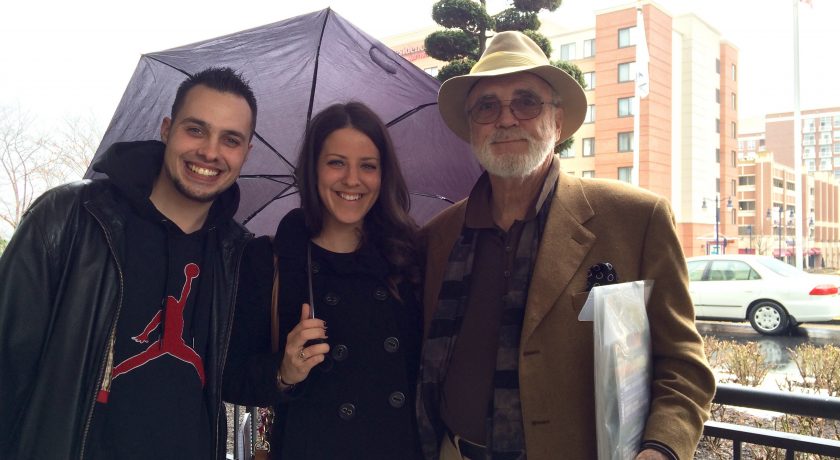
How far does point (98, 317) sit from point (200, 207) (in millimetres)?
576

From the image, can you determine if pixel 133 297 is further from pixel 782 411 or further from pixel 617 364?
pixel 782 411

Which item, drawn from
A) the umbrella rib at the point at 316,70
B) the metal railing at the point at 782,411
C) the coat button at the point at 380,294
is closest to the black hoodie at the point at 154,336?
the coat button at the point at 380,294

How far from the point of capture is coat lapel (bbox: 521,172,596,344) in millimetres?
1976

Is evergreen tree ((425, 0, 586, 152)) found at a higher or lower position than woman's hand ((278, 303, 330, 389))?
higher

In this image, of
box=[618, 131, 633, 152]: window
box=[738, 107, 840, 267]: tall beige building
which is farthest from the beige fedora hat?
box=[618, 131, 633, 152]: window

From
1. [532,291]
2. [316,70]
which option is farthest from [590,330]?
[316,70]

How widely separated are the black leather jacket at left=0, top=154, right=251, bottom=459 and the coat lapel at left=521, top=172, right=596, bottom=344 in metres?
1.45

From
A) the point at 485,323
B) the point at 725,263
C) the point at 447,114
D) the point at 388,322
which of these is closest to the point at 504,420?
the point at 485,323

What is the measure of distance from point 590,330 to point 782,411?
78cm

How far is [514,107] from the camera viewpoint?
2.42 meters

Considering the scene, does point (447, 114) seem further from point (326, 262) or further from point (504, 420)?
point (504, 420)

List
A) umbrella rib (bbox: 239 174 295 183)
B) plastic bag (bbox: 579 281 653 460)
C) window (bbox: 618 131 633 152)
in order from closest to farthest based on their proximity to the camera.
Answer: plastic bag (bbox: 579 281 653 460)
umbrella rib (bbox: 239 174 295 183)
window (bbox: 618 131 633 152)

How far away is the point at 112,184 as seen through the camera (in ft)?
7.23

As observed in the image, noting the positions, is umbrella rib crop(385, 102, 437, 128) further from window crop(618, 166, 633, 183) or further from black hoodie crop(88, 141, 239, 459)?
window crop(618, 166, 633, 183)
